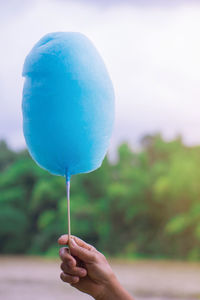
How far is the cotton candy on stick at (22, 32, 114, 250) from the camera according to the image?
120 centimetres

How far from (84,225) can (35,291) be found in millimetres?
2687

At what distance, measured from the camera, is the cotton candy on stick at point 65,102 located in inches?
47.1

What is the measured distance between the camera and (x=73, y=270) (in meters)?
1.16

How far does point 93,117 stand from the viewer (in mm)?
1221

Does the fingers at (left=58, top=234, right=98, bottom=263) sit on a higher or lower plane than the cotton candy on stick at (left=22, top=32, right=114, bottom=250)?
lower

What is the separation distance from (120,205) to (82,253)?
6.50 metres

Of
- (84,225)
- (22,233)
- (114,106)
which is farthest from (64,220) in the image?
(114,106)

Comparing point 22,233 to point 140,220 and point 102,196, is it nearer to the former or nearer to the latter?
point 102,196

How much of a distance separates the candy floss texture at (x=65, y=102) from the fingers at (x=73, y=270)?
0.27 meters

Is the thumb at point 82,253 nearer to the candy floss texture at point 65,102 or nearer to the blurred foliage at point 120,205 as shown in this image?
the candy floss texture at point 65,102

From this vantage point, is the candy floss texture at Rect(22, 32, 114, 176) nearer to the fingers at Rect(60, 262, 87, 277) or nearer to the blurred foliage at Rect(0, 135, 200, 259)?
the fingers at Rect(60, 262, 87, 277)

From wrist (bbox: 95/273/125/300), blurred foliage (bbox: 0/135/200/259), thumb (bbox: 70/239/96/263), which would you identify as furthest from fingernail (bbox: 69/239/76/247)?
blurred foliage (bbox: 0/135/200/259)

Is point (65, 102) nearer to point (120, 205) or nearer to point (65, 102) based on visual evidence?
point (65, 102)

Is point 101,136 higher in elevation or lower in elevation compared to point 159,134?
lower
